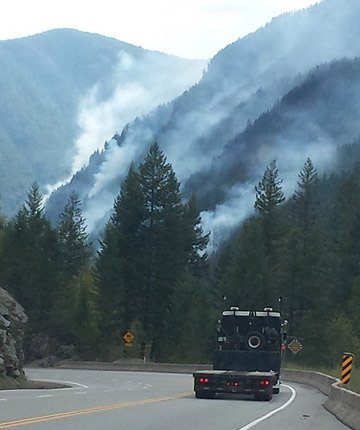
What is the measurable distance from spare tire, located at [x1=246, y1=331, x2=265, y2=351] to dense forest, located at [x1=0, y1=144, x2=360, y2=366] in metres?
48.3

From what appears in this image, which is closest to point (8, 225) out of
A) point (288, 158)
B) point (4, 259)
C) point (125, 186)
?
point (4, 259)

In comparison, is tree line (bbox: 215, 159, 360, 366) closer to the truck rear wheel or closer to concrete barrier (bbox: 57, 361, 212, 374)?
concrete barrier (bbox: 57, 361, 212, 374)

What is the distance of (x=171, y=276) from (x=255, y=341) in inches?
2165

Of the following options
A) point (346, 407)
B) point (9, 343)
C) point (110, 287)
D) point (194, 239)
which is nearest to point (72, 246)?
point (110, 287)

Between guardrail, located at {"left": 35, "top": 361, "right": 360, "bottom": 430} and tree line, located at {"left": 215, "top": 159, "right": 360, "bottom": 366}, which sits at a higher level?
tree line, located at {"left": 215, "top": 159, "right": 360, "bottom": 366}

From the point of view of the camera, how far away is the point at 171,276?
8900 centimetres

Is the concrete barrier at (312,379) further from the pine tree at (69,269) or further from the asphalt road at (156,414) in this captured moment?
the pine tree at (69,269)

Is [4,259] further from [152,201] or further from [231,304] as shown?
[231,304]

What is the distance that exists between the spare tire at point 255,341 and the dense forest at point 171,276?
4827 cm

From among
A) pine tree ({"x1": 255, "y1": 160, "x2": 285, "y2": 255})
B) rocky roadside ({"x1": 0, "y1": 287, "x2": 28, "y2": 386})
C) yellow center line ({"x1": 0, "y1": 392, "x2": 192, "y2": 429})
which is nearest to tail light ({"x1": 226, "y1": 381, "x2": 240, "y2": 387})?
yellow center line ({"x1": 0, "y1": 392, "x2": 192, "y2": 429})

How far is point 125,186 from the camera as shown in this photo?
9162cm

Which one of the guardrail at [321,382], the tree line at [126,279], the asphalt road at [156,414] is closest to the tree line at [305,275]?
the tree line at [126,279]

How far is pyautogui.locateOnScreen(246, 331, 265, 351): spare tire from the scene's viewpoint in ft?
112

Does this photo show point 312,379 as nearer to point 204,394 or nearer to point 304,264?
point 204,394
